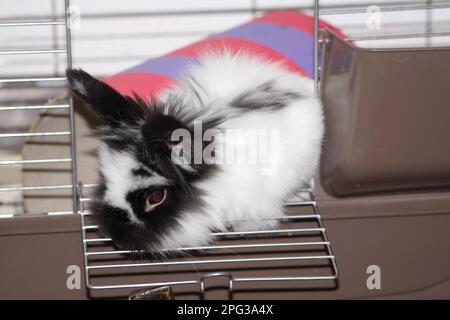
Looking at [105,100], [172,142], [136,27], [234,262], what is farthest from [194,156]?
[136,27]

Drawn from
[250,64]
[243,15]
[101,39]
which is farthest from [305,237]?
[101,39]

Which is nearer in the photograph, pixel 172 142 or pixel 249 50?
pixel 172 142

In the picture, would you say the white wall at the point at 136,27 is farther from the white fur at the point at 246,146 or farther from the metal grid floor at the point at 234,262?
the metal grid floor at the point at 234,262

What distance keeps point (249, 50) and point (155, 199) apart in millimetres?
602

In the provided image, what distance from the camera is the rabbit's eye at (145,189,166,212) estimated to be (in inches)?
47.8

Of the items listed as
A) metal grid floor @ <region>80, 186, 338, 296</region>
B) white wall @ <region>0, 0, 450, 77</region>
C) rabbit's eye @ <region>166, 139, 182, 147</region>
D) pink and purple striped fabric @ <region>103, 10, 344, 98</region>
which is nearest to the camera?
rabbit's eye @ <region>166, 139, 182, 147</region>

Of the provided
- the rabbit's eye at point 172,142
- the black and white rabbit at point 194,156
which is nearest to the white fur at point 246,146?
the black and white rabbit at point 194,156

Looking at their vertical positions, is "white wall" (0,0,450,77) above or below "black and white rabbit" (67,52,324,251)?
above

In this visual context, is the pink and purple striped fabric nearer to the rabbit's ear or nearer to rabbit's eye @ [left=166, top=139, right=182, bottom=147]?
the rabbit's ear

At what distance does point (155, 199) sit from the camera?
4.01ft

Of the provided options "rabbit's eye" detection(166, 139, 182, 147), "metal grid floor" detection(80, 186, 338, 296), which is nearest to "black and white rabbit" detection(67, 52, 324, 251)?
"rabbit's eye" detection(166, 139, 182, 147)

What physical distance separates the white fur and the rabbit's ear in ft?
0.47

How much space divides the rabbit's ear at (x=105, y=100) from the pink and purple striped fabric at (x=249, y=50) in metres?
0.34

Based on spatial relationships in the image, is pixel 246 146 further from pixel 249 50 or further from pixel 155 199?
pixel 249 50
